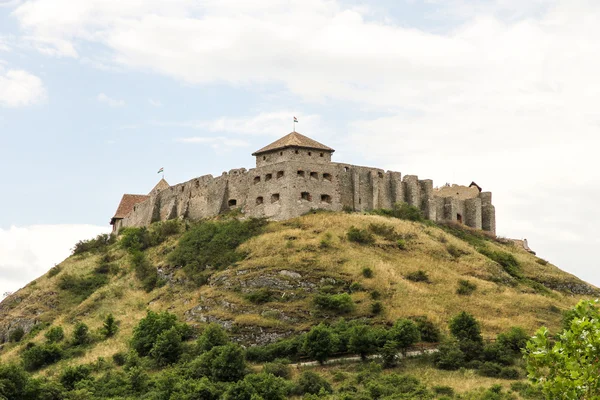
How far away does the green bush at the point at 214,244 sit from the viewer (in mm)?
70250

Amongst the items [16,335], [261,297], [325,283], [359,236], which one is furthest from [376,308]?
[16,335]

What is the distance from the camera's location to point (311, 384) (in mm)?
51688

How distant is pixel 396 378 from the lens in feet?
171

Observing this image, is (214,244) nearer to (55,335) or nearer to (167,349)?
(55,335)

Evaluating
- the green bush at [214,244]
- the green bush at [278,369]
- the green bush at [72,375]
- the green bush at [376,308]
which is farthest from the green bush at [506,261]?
the green bush at [72,375]

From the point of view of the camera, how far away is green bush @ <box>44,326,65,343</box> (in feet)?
218

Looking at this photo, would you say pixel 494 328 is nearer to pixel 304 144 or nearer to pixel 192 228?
pixel 304 144

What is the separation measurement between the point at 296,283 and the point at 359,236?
810cm

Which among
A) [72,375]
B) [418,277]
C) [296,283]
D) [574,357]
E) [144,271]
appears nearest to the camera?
[574,357]

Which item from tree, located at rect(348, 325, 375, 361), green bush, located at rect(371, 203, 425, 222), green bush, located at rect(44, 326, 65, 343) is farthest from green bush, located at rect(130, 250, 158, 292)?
tree, located at rect(348, 325, 375, 361)

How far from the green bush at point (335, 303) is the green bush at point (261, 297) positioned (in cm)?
334

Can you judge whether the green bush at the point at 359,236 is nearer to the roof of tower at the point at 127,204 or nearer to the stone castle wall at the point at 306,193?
the stone castle wall at the point at 306,193

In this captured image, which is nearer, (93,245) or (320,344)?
(320,344)

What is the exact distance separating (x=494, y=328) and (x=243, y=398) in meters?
18.9
